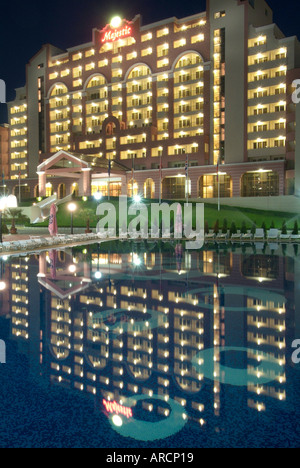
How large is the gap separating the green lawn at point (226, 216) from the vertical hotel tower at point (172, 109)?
18.2 ft

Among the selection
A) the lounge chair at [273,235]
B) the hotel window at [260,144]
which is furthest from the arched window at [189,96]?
the lounge chair at [273,235]

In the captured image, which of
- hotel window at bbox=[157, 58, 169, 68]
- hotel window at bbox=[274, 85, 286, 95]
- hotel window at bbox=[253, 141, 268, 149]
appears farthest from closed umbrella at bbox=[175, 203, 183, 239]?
hotel window at bbox=[157, 58, 169, 68]

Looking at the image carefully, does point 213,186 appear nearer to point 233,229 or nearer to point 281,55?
point 281,55

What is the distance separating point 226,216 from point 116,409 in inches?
1571

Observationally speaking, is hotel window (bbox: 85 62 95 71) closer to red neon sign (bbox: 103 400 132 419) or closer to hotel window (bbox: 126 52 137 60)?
hotel window (bbox: 126 52 137 60)

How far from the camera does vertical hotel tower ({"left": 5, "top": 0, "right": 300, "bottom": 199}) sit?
56.3 m

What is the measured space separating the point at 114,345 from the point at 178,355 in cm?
133

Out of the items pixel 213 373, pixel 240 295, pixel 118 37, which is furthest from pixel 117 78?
pixel 213 373

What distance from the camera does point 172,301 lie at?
37.0 feet

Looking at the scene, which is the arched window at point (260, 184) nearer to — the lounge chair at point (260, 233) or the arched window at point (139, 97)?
the arched window at point (139, 97)

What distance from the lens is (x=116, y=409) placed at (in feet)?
17.1

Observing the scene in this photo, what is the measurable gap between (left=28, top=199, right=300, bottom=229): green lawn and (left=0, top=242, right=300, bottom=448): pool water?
29151 mm

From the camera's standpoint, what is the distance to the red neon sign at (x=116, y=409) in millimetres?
5113

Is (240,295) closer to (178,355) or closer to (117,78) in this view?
(178,355)
